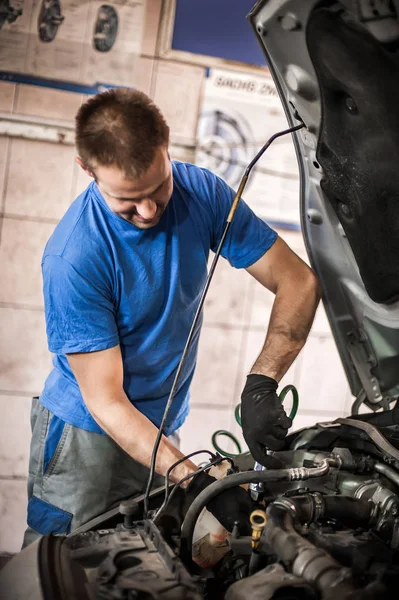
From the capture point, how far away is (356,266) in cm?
144

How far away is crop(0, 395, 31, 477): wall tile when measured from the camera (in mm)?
2512

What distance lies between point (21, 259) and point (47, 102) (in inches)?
25.0

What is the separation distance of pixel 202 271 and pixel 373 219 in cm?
49

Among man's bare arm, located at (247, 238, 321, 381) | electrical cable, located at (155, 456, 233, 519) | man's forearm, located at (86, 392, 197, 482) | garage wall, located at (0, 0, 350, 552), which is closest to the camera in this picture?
electrical cable, located at (155, 456, 233, 519)

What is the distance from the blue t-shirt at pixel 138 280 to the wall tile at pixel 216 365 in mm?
934

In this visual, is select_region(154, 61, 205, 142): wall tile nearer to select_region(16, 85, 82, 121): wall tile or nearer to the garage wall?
the garage wall

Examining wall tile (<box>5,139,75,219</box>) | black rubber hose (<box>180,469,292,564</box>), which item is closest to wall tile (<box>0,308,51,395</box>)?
wall tile (<box>5,139,75,219</box>)

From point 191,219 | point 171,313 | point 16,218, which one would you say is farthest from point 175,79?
point 171,313

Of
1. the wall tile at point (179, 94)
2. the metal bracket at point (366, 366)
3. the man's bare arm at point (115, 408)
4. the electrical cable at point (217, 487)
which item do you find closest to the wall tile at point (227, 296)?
the wall tile at point (179, 94)

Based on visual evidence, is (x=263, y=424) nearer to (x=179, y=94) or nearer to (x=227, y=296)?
(x=227, y=296)

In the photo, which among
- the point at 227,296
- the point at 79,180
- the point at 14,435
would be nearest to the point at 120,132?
the point at 79,180

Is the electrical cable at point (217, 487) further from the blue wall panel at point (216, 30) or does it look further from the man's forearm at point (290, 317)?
the blue wall panel at point (216, 30)

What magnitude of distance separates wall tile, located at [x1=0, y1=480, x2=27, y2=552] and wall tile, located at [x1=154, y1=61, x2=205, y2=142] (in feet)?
5.43

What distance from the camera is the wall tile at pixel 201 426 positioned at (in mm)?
2701
